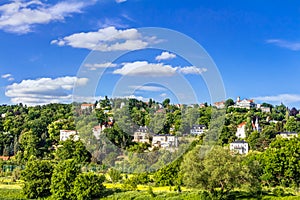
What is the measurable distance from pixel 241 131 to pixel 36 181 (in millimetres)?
33626

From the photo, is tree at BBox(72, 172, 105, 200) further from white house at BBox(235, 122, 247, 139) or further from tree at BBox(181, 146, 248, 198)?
white house at BBox(235, 122, 247, 139)

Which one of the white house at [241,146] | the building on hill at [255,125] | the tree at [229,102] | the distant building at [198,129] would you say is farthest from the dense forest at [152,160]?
the tree at [229,102]

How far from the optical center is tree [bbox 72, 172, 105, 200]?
21031mm

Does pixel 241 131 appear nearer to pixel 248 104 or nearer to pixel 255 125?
pixel 255 125

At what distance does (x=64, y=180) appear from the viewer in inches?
863

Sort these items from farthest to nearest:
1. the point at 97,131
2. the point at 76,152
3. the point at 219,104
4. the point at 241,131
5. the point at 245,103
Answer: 1. the point at 245,103
2. the point at 241,131
3. the point at 76,152
4. the point at 97,131
5. the point at 219,104

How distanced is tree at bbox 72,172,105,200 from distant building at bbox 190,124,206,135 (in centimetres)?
949

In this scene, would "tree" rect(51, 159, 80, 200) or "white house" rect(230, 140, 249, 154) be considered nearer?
"tree" rect(51, 159, 80, 200)

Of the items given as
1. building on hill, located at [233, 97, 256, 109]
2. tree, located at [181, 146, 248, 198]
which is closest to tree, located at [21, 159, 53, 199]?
tree, located at [181, 146, 248, 198]

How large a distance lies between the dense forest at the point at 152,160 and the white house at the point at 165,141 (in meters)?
0.47

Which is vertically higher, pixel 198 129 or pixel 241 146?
pixel 198 129

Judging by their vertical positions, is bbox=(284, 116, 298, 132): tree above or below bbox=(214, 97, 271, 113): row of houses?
below

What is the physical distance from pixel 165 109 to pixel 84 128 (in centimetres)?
760

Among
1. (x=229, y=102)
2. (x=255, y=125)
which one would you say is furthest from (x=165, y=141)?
(x=229, y=102)
